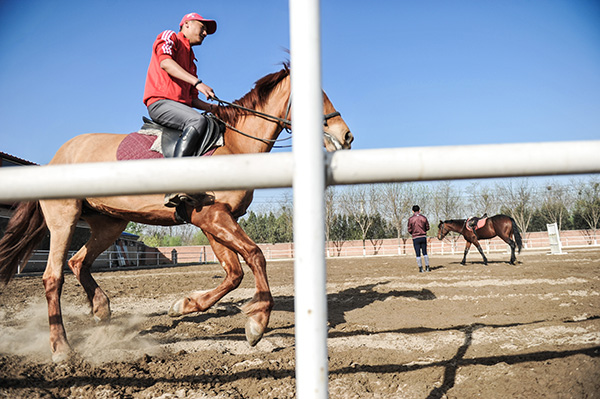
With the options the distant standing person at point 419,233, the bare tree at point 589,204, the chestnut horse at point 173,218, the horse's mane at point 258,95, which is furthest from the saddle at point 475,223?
the bare tree at point 589,204

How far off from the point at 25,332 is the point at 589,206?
53582 millimetres

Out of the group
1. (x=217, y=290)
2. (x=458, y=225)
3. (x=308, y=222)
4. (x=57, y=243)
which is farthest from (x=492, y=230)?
(x=308, y=222)

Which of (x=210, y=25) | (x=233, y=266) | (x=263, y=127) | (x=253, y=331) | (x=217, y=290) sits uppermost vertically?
(x=210, y=25)

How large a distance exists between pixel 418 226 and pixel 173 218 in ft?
35.6

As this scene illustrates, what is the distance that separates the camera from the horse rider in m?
3.64

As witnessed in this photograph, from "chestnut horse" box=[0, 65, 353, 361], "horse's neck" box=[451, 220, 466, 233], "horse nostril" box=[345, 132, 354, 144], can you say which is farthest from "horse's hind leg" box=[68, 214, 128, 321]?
"horse's neck" box=[451, 220, 466, 233]

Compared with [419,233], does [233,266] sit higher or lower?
lower

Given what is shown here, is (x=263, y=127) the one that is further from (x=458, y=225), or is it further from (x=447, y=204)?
(x=447, y=204)

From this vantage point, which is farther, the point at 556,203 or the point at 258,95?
the point at 556,203

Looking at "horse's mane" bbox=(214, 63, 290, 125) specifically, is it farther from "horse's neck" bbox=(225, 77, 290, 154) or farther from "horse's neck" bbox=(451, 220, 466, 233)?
"horse's neck" bbox=(451, 220, 466, 233)

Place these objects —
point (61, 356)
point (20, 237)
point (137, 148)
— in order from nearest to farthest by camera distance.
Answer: point (61, 356) → point (137, 148) → point (20, 237)

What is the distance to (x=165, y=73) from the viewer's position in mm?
3959

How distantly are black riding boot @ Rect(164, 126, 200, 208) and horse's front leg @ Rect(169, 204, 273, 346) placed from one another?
21 centimetres

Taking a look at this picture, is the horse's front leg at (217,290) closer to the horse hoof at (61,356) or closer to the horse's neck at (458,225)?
the horse hoof at (61,356)
